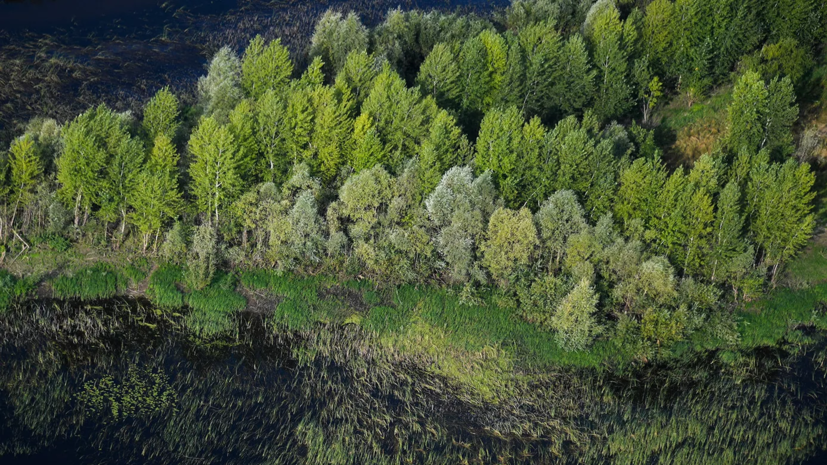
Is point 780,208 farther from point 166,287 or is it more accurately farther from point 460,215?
point 166,287

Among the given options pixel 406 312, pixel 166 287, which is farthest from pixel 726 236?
pixel 166 287

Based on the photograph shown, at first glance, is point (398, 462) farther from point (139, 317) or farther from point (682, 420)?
point (139, 317)

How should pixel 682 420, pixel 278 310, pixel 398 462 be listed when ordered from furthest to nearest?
1. pixel 278 310
2. pixel 682 420
3. pixel 398 462

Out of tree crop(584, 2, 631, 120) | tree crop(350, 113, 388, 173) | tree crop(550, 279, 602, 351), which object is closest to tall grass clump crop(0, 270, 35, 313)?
tree crop(350, 113, 388, 173)

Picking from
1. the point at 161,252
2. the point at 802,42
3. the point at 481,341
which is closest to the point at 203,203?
the point at 161,252

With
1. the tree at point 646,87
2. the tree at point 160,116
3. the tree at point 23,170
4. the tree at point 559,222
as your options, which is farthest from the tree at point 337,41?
the tree at point 559,222

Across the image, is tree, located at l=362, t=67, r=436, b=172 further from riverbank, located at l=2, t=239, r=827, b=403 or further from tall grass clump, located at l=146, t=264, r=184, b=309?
tall grass clump, located at l=146, t=264, r=184, b=309
